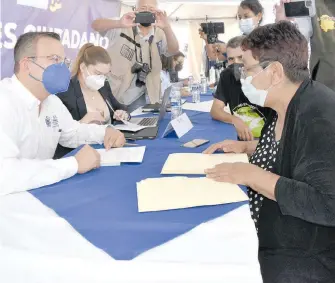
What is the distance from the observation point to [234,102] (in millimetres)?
2201

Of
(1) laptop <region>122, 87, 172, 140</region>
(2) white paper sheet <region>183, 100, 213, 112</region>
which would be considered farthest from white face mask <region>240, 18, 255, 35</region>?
(1) laptop <region>122, 87, 172, 140</region>

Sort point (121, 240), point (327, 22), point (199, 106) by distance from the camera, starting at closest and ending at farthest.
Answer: point (121, 240)
point (327, 22)
point (199, 106)

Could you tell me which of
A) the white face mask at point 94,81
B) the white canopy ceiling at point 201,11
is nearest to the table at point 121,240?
the white face mask at point 94,81

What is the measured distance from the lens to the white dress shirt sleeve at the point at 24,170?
988 millimetres

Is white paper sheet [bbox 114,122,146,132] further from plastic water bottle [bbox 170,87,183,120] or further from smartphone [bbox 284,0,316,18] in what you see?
smartphone [bbox 284,0,316,18]

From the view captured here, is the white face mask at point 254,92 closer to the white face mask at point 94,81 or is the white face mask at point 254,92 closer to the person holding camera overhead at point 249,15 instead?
the white face mask at point 94,81

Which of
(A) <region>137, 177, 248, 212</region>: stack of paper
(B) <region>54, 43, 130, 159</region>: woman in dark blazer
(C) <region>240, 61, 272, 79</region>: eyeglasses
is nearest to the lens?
(A) <region>137, 177, 248, 212</region>: stack of paper

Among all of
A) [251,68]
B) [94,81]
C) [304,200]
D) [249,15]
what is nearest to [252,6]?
[249,15]

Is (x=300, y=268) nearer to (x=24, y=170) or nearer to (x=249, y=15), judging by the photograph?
(x=24, y=170)

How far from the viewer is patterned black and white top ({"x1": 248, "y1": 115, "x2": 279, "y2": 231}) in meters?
1.18

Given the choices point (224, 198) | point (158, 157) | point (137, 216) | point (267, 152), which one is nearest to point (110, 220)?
point (137, 216)

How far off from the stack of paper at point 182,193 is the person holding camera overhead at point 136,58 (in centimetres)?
181

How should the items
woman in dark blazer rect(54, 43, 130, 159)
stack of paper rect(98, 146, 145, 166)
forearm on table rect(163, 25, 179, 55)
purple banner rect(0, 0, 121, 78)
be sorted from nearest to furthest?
stack of paper rect(98, 146, 145, 166) → woman in dark blazer rect(54, 43, 130, 159) → purple banner rect(0, 0, 121, 78) → forearm on table rect(163, 25, 179, 55)

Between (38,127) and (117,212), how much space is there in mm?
730
